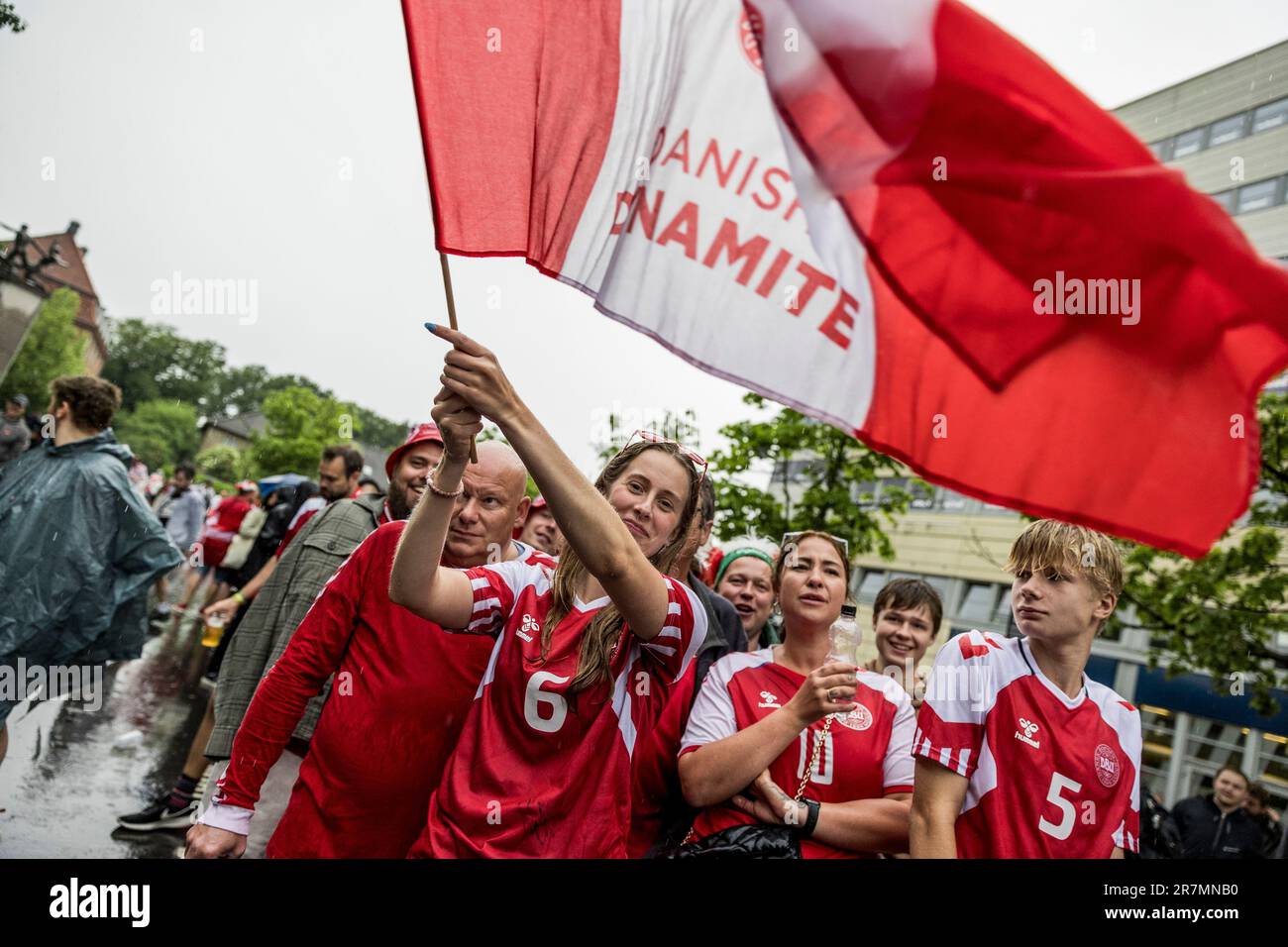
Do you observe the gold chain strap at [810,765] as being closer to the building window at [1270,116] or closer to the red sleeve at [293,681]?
the red sleeve at [293,681]

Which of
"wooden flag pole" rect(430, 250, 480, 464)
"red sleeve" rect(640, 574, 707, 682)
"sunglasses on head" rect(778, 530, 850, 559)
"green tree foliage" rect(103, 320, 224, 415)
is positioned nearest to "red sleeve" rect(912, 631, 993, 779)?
"sunglasses on head" rect(778, 530, 850, 559)

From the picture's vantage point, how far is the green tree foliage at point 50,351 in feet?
192

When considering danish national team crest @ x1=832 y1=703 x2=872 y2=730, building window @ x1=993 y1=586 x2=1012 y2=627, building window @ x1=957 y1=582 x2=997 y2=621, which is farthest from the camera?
building window @ x1=957 y1=582 x2=997 y2=621

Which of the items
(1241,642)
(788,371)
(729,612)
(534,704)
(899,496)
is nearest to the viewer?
(534,704)

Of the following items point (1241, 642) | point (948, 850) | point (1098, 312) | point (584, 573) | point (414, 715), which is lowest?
point (1241, 642)

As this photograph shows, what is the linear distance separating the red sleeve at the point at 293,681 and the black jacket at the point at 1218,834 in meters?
8.81

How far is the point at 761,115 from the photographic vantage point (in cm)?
293

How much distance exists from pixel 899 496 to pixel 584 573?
16.4m

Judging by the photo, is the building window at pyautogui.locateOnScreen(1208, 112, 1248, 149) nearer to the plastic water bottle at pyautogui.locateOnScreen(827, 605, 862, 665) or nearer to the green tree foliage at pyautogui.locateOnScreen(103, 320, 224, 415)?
the plastic water bottle at pyautogui.locateOnScreen(827, 605, 862, 665)

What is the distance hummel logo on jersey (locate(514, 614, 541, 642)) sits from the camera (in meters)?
2.55

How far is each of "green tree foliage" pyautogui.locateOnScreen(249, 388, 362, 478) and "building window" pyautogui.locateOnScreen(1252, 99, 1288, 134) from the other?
53477 mm

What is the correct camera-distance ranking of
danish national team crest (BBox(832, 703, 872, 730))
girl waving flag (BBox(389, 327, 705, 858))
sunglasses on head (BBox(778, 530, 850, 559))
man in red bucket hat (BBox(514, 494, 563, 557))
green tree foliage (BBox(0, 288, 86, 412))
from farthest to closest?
green tree foliage (BBox(0, 288, 86, 412))
man in red bucket hat (BBox(514, 494, 563, 557))
sunglasses on head (BBox(778, 530, 850, 559))
danish national team crest (BBox(832, 703, 872, 730))
girl waving flag (BBox(389, 327, 705, 858))
